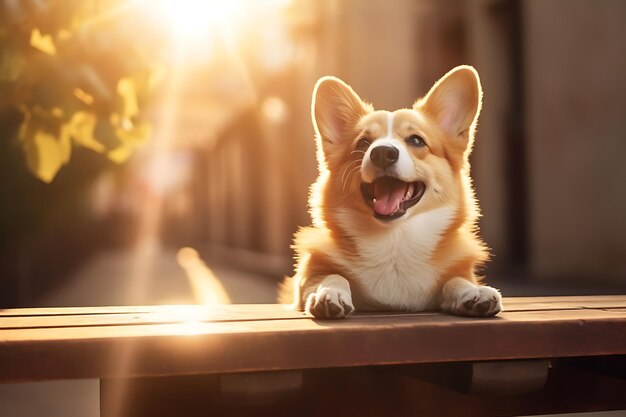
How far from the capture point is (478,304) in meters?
1.88

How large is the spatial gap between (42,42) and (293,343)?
3.08ft

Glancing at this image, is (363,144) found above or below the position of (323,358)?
above

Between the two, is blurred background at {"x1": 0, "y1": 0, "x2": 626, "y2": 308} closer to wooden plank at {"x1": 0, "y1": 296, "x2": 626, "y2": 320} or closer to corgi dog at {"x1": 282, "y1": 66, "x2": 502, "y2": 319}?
wooden plank at {"x1": 0, "y1": 296, "x2": 626, "y2": 320}

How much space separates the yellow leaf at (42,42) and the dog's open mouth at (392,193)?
909 millimetres

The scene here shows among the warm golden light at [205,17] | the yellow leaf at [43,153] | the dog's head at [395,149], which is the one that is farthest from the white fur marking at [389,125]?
the warm golden light at [205,17]

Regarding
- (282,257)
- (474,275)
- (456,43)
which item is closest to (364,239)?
(474,275)

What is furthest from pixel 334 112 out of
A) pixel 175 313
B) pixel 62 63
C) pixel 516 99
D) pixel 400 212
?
pixel 516 99

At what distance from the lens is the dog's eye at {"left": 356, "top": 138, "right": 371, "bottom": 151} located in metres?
2.18

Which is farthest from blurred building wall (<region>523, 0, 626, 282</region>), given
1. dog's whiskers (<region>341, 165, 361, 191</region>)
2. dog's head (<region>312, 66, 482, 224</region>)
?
dog's whiskers (<region>341, 165, 361, 191</region>)

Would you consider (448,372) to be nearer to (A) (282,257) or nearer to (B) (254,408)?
(B) (254,408)

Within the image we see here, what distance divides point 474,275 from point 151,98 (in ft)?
3.51

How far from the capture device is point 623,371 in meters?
2.11

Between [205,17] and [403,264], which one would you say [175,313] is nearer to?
[403,264]

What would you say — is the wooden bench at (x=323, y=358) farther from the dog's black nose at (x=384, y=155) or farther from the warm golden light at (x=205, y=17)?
the warm golden light at (x=205, y=17)
